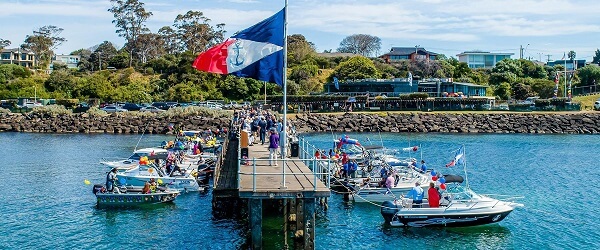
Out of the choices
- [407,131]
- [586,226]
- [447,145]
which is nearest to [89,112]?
[407,131]

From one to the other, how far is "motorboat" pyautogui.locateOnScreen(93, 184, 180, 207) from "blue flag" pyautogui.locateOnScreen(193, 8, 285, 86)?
40.7 feet

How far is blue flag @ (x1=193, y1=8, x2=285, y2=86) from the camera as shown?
27.8m

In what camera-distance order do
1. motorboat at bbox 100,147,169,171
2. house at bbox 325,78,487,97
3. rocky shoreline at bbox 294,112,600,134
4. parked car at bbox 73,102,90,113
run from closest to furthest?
motorboat at bbox 100,147,169,171 → rocky shoreline at bbox 294,112,600,134 → parked car at bbox 73,102,90,113 → house at bbox 325,78,487,97

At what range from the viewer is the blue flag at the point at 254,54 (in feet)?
91.3

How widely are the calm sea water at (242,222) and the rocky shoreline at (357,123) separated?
39.4m

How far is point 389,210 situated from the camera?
111 ft

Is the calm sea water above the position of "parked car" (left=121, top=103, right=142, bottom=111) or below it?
below

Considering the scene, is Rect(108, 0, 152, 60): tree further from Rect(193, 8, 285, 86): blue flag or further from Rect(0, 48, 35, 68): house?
Rect(193, 8, 285, 86): blue flag

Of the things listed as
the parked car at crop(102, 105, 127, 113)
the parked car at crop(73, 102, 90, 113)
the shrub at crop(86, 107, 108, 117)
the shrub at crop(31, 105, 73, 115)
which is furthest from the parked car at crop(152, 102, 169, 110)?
the shrub at crop(31, 105, 73, 115)

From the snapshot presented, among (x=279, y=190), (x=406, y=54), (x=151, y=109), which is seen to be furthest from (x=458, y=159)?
(x=406, y=54)

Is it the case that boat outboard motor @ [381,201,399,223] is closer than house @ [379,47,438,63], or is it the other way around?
boat outboard motor @ [381,201,399,223]

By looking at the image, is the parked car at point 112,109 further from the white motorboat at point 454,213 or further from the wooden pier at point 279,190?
the white motorboat at point 454,213

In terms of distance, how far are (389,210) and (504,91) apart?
4332 inches

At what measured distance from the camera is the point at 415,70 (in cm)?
16075
